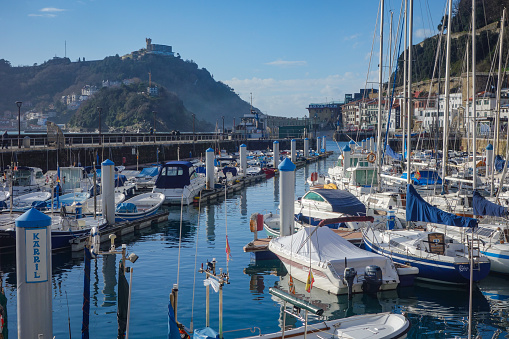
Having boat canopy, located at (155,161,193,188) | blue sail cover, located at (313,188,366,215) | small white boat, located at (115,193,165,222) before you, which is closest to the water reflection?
small white boat, located at (115,193,165,222)

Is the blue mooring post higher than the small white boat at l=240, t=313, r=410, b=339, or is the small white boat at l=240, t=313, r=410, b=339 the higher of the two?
the blue mooring post

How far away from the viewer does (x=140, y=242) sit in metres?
29.5

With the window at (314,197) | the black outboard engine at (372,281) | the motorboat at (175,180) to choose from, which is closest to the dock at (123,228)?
the motorboat at (175,180)

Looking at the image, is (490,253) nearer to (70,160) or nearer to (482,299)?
(482,299)

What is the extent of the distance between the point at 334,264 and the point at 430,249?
4476 millimetres

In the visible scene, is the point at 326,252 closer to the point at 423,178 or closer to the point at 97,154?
the point at 423,178

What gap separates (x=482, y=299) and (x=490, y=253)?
273cm

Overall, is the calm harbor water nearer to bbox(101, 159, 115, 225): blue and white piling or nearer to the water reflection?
the water reflection

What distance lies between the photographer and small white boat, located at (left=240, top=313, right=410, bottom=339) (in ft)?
44.2

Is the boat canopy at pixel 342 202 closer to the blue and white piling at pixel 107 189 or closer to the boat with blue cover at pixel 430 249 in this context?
the boat with blue cover at pixel 430 249

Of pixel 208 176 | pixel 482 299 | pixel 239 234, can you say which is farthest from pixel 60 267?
pixel 208 176

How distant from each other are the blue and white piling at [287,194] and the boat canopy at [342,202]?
519cm

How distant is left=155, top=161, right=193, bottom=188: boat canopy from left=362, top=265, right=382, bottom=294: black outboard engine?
2612 cm

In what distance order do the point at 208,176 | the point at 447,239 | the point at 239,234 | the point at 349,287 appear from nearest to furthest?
the point at 349,287
the point at 447,239
the point at 239,234
the point at 208,176
